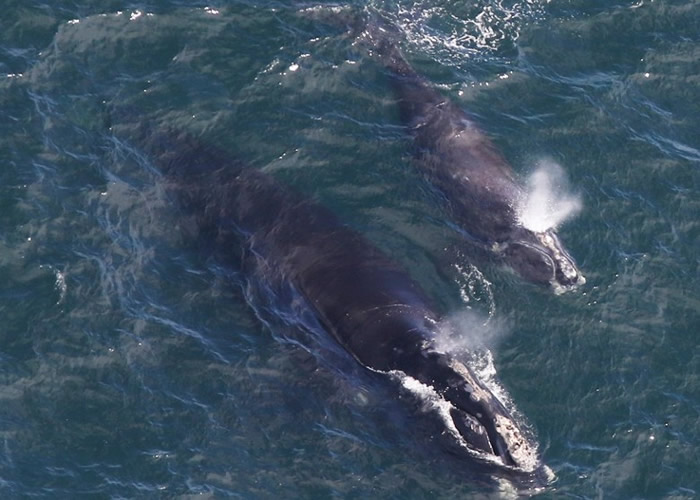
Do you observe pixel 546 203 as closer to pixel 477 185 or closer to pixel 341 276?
pixel 477 185

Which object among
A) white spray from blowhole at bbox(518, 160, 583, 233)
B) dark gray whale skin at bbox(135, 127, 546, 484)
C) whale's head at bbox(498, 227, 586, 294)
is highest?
white spray from blowhole at bbox(518, 160, 583, 233)

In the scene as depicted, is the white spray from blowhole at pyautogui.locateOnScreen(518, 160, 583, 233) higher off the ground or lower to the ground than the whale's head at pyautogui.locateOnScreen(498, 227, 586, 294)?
higher

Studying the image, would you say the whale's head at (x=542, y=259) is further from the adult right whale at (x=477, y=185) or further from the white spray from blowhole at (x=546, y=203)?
the white spray from blowhole at (x=546, y=203)

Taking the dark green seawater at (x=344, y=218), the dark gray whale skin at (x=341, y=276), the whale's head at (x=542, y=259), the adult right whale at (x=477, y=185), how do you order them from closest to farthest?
the dark gray whale skin at (x=341, y=276) → the dark green seawater at (x=344, y=218) → the whale's head at (x=542, y=259) → the adult right whale at (x=477, y=185)

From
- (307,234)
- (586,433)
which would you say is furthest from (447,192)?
(586,433)

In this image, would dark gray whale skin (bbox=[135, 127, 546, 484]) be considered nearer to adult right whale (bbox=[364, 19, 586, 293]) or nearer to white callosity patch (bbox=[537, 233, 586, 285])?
adult right whale (bbox=[364, 19, 586, 293])

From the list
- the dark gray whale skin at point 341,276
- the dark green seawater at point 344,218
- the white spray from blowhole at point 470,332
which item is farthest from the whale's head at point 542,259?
the dark gray whale skin at point 341,276

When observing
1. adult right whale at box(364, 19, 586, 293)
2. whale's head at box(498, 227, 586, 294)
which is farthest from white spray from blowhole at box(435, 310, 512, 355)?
adult right whale at box(364, 19, 586, 293)

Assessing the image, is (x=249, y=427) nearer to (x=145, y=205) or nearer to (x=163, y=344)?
Answer: (x=163, y=344)
